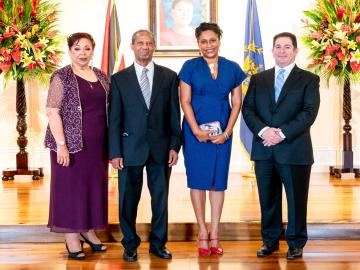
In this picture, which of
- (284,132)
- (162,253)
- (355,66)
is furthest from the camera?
(355,66)

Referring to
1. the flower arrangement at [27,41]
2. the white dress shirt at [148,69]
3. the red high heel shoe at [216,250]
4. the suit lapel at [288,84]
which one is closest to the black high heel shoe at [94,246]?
the red high heel shoe at [216,250]

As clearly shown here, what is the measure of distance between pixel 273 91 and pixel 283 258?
1129 mm

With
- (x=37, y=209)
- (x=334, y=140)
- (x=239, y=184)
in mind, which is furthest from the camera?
(x=334, y=140)

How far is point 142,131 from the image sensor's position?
4168mm

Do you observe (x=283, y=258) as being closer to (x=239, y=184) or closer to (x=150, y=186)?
(x=150, y=186)

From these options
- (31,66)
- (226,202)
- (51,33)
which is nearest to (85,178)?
(226,202)

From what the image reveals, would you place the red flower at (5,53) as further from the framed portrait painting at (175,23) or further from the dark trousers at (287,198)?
the dark trousers at (287,198)

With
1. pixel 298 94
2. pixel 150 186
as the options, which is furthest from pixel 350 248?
pixel 150 186

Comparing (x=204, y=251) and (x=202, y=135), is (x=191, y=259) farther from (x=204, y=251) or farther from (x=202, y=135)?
(x=202, y=135)

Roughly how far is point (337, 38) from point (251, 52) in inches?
40.0

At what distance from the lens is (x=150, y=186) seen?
14.1 ft

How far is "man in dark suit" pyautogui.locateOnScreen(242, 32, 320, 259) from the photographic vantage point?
163 inches

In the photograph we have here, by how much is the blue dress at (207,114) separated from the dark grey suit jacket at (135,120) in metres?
0.19

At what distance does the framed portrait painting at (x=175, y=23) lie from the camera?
25.4 feet
